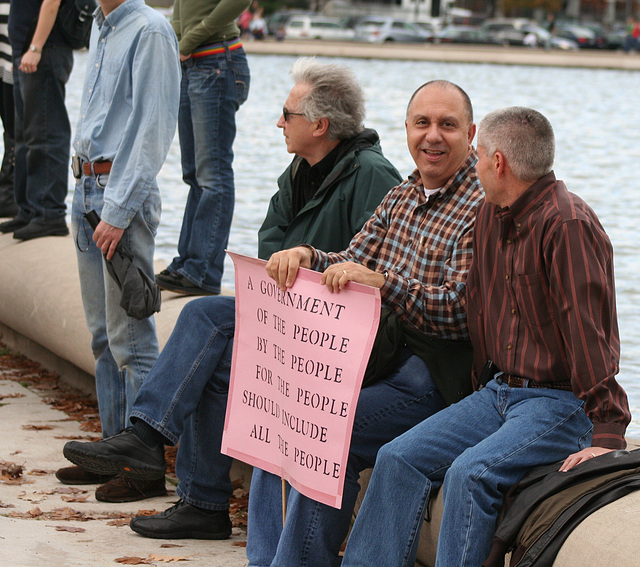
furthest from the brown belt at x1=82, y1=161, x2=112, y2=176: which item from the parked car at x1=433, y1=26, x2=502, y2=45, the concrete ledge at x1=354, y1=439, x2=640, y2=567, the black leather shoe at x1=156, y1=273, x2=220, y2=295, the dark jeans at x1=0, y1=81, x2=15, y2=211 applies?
the parked car at x1=433, y1=26, x2=502, y2=45

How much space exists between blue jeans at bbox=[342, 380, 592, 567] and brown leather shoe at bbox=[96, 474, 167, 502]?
4.62ft

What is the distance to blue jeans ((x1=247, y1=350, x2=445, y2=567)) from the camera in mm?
3678

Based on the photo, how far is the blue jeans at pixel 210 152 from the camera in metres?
6.12

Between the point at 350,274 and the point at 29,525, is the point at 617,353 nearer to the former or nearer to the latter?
the point at 350,274

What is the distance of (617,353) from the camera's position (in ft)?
10.9

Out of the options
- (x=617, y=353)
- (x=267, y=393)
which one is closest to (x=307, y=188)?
(x=267, y=393)

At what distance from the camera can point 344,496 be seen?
3.75 meters

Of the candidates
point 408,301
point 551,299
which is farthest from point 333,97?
point 551,299

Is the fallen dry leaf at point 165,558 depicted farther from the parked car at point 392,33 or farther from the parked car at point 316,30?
the parked car at point 392,33

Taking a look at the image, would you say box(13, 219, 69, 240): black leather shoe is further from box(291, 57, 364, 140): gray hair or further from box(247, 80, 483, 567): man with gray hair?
box(247, 80, 483, 567): man with gray hair

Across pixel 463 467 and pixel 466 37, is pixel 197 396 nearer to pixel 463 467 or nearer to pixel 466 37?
pixel 463 467

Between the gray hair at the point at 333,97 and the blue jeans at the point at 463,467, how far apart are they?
4.67 ft

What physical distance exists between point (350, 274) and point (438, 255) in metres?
0.41

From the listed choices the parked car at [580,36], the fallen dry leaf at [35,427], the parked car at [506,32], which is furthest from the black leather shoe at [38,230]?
the parked car at [580,36]
